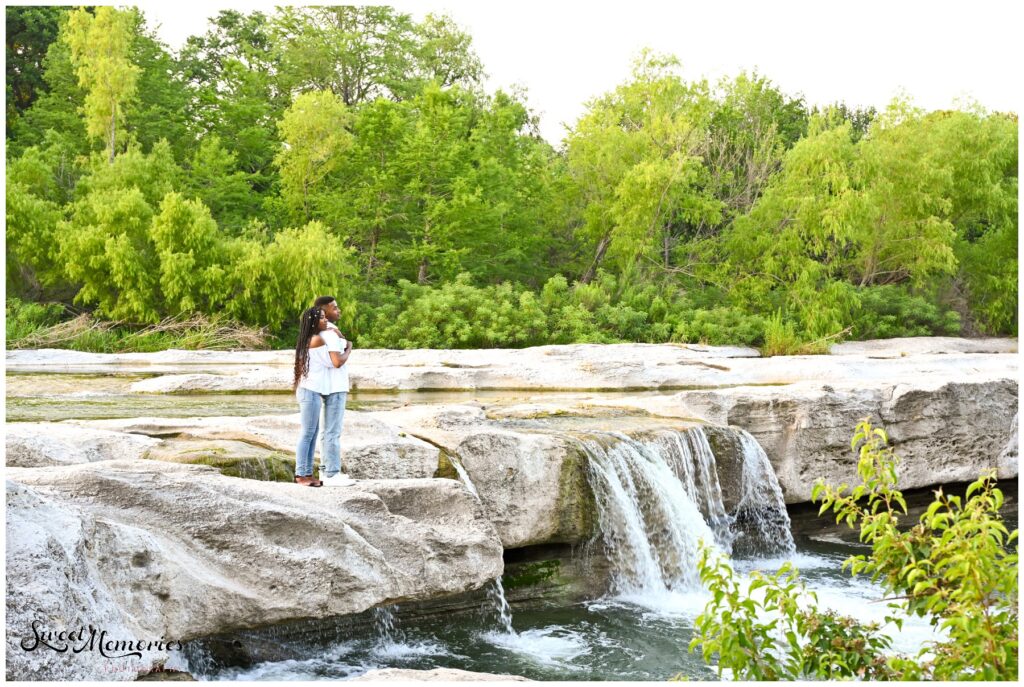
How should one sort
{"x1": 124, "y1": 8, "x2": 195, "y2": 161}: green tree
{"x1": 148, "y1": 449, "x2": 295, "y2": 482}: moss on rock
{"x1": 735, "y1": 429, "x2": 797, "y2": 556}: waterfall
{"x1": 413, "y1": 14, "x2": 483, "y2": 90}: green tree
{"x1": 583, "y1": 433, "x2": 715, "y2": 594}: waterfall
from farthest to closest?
{"x1": 413, "y1": 14, "x2": 483, "y2": 90}: green tree < {"x1": 124, "y1": 8, "x2": 195, "y2": 161}: green tree < {"x1": 735, "y1": 429, "x2": 797, "y2": 556}: waterfall < {"x1": 583, "y1": 433, "x2": 715, "y2": 594}: waterfall < {"x1": 148, "y1": 449, "x2": 295, "y2": 482}: moss on rock

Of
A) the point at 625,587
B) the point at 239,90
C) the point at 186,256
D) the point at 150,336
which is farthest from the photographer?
the point at 239,90

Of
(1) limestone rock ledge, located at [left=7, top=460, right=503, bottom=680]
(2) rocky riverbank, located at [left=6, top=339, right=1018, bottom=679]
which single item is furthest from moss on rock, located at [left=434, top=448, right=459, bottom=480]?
(1) limestone rock ledge, located at [left=7, top=460, right=503, bottom=680]

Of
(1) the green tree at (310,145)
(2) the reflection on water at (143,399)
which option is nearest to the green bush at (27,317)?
(2) the reflection on water at (143,399)

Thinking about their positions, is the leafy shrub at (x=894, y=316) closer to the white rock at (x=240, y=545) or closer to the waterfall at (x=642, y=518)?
the waterfall at (x=642, y=518)

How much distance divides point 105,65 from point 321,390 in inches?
674

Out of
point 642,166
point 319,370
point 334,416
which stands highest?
point 642,166

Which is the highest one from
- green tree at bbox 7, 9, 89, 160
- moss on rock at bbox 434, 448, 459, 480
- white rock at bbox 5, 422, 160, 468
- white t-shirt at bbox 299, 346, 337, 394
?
green tree at bbox 7, 9, 89, 160

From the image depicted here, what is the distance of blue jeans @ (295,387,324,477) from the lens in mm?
5645

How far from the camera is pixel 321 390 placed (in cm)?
574

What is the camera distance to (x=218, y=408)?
31.4 feet

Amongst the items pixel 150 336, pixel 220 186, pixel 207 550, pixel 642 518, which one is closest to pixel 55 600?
pixel 207 550

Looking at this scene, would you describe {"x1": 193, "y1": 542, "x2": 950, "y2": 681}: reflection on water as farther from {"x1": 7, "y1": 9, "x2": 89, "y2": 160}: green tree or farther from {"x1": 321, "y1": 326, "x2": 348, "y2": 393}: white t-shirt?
{"x1": 7, "y1": 9, "x2": 89, "y2": 160}: green tree

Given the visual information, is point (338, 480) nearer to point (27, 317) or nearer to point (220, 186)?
point (27, 317)

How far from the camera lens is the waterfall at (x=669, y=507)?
701cm
